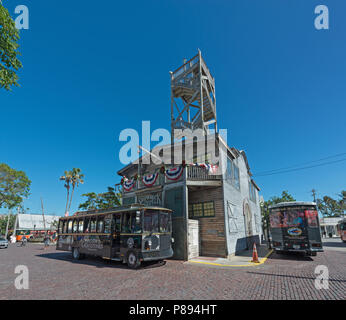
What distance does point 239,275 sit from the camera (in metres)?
8.05

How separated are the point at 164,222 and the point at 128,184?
8.15m

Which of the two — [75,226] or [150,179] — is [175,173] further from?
[75,226]

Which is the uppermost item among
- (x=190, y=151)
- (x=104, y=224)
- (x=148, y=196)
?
(x=190, y=151)

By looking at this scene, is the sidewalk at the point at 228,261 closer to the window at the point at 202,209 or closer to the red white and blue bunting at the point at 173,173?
the window at the point at 202,209

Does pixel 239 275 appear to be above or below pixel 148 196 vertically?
below

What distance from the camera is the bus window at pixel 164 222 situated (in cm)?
1076

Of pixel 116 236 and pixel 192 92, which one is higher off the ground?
pixel 192 92

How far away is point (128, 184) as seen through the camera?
18.2 meters

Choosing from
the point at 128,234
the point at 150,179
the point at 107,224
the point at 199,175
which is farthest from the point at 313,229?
the point at 107,224

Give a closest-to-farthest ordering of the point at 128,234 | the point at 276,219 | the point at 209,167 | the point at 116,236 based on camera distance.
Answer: the point at 128,234 < the point at 116,236 < the point at 276,219 < the point at 209,167
